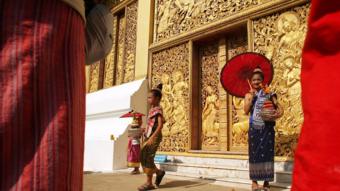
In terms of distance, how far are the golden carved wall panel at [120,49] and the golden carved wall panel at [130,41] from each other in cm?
19

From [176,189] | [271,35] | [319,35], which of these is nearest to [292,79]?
[271,35]

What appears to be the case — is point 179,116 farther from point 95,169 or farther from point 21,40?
point 21,40

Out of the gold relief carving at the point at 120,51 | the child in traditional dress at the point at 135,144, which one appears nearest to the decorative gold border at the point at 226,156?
the child in traditional dress at the point at 135,144

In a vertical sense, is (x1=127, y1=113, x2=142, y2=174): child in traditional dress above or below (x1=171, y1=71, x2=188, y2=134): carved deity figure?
below

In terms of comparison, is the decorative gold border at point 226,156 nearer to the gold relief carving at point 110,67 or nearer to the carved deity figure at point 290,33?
the carved deity figure at point 290,33

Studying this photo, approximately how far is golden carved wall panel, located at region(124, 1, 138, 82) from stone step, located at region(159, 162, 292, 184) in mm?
3329

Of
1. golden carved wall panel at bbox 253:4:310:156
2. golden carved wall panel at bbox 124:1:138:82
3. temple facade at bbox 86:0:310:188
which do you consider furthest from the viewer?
golden carved wall panel at bbox 124:1:138:82

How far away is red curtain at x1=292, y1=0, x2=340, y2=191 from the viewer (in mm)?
709

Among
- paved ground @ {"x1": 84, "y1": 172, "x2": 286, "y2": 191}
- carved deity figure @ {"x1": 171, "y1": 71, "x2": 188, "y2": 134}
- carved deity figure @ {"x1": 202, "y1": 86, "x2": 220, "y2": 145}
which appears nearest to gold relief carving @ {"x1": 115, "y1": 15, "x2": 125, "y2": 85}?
carved deity figure @ {"x1": 171, "y1": 71, "x2": 188, "y2": 134}

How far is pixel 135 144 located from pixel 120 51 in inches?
163

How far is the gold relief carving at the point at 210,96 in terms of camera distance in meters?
5.85

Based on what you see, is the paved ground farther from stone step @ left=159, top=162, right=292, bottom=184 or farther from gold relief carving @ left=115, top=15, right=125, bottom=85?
gold relief carving @ left=115, top=15, right=125, bottom=85

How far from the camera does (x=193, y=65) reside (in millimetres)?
6281

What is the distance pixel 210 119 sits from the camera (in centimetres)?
594
